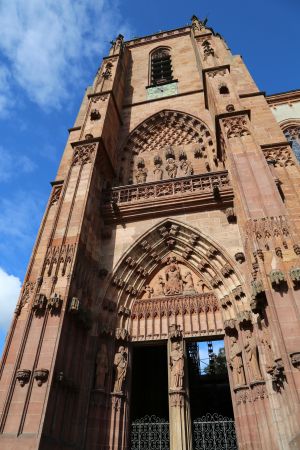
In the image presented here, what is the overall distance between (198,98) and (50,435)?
13.2m

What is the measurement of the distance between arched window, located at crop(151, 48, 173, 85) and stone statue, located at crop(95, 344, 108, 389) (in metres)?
13.2

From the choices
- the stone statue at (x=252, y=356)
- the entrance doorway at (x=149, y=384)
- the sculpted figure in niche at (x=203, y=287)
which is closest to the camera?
the stone statue at (x=252, y=356)

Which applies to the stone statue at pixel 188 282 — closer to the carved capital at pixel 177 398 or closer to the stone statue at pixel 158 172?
the carved capital at pixel 177 398

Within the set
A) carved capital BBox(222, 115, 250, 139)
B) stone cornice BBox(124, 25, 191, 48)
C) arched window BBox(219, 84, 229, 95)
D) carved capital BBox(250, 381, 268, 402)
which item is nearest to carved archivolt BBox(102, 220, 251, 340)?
carved capital BBox(250, 381, 268, 402)

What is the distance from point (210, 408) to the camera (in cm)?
1204

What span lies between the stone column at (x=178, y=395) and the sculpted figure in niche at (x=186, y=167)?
5535 millimetres

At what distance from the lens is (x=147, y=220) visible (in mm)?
10281

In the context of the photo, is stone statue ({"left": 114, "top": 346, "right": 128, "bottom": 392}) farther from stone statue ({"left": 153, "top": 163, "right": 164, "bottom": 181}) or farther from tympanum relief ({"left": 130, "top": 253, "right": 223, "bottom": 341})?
stone statue ({"left": 153, "top": 163, "right": 164, "bottom": 181})

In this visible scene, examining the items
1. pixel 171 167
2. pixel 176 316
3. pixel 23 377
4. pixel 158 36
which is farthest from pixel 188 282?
pixel 158 36

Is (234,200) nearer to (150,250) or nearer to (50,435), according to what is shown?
(150,250)

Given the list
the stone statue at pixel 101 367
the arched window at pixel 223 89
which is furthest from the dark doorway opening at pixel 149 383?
the arched window at pixel 223 89

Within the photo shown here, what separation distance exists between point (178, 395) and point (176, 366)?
612 millimetres

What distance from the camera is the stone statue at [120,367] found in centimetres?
778

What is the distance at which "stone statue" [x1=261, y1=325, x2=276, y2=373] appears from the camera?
20.5 feet
